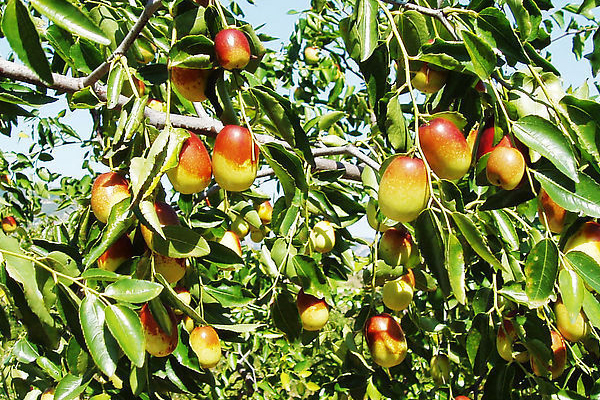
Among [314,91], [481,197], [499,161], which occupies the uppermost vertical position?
[499,161]

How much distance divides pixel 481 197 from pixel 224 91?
3.73 feet

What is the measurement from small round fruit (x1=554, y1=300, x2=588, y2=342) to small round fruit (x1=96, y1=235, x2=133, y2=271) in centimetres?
95

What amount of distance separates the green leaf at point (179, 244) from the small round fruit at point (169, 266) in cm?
13

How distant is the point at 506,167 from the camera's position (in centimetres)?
Result: 100

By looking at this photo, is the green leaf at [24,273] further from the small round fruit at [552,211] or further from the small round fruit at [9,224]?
the small round fruit at [9,224]

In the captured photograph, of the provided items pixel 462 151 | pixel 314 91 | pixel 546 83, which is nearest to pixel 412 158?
pixel 462 151

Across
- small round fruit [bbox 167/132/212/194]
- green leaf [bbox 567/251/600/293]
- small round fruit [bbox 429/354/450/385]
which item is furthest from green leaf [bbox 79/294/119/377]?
small round fruit [bbox 429/354/450/385]

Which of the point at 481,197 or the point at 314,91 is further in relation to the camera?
the point at 314,91

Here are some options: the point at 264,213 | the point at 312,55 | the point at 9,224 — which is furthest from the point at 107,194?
the point at 9,224

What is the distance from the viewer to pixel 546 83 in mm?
1094

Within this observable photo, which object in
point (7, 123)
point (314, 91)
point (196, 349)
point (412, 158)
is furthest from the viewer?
point (314, 91)

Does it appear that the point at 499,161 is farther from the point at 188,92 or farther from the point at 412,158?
the point at 188,92

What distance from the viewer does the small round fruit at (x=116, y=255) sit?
1.17 metres

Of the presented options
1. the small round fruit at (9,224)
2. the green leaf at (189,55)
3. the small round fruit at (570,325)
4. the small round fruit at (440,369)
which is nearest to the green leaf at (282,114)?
the green leaf at (189,55)
